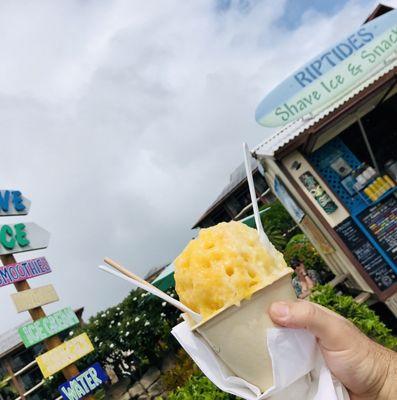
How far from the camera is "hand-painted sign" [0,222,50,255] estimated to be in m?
9.50

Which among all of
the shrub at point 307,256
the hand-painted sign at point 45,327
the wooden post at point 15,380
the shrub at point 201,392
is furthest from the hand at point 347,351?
the wooden post at point 15,380

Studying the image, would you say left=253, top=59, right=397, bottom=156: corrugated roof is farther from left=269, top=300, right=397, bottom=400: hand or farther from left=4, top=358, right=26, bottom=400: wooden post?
left=4, top=358, right=26, bottom=400: wooden post

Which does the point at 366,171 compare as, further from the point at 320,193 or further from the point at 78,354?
the point at 78,354

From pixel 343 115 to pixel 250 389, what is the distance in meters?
8.24

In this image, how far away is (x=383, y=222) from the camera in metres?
9.12

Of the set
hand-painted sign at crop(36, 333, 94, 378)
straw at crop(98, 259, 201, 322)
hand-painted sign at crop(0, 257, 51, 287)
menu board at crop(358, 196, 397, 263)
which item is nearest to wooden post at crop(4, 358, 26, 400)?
hand-painted sign at crop(36, 333, 94, 378)

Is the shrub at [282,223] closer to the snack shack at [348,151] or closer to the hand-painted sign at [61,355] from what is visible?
the snack shack at [348,151]

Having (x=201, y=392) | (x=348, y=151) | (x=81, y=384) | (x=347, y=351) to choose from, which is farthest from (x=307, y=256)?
(x=347, y=351)

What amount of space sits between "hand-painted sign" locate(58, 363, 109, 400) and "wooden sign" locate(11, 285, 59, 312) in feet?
6.80

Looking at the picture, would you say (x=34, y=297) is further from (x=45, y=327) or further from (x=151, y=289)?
(x=151, y=289)

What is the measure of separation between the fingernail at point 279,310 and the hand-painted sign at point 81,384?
9.44m

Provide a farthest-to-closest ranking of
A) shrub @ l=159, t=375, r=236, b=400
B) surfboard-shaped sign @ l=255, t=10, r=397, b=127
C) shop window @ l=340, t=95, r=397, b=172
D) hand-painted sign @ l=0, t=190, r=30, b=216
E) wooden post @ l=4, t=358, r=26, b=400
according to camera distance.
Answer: wooden post @ l=4, t=358, r=26, b=400 < hand-painted sign @ l=0, t=190, r=30, b=216 < shop window @ l=340, t=95, r=397, b=172 < surfboard-shaped sign @ l=255, t=10, r=397, b=127 < shrub @ l=159, t=375, r=236, b=400

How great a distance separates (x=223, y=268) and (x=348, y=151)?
29.4ft

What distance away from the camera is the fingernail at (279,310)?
59.1 inches
